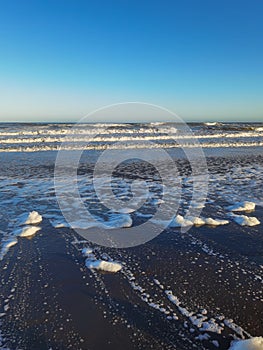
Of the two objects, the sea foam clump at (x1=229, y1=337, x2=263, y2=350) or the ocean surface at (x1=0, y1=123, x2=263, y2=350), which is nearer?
the sea foam clump at (x1=229, y1=337, x2=263, y2=350)

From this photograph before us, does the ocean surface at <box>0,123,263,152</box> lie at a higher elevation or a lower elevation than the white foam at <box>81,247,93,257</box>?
lower

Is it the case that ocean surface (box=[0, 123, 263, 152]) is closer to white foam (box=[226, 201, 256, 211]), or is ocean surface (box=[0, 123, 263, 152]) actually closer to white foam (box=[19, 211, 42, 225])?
white foam (box=[19, 211, 42, 225])

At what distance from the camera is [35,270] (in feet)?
13.3

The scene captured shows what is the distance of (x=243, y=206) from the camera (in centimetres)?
695

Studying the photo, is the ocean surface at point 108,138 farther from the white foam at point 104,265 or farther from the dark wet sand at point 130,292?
the white foam at point 104,265

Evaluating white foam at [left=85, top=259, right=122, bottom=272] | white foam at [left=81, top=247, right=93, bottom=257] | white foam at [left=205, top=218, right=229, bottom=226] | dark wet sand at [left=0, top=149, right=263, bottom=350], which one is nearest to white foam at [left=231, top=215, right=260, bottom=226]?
white foam at [left=205, top=218, right=229, bottom=226]

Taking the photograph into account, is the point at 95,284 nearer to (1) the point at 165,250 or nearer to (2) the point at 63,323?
(2) the point at 63,323

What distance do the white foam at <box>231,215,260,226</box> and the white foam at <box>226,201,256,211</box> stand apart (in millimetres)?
650

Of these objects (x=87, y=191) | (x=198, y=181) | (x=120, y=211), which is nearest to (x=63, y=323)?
(x=120, y=211)

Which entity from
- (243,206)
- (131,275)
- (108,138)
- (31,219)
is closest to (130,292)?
(131,275)

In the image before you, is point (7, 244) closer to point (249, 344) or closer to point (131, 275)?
point (131, 275)

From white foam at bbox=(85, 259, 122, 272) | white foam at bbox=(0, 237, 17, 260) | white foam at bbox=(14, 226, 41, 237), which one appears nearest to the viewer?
white foam at bbox=(85, 259, 122, 272)

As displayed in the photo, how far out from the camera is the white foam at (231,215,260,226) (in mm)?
5832

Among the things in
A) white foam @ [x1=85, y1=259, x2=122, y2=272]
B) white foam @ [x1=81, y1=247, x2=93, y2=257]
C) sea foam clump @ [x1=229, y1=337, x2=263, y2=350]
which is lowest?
white foam @ [x1=81, y1=247, x2=93, y2=257]
